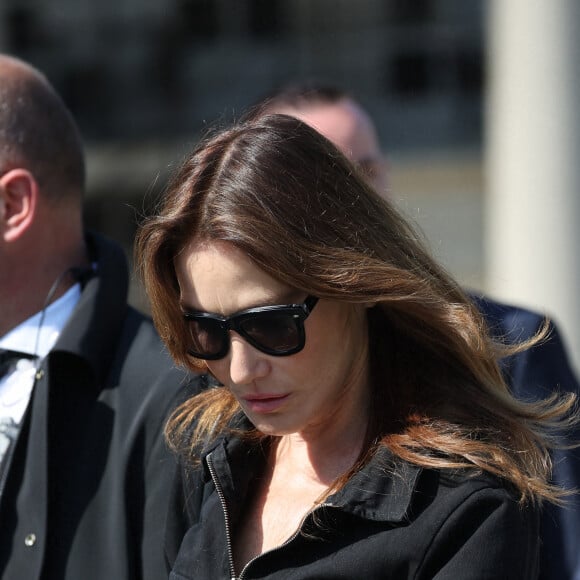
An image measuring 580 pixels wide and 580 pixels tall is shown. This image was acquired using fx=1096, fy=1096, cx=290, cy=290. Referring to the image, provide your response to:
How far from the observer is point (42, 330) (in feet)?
8.52

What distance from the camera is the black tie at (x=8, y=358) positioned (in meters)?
2.57

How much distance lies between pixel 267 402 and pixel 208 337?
15 cm

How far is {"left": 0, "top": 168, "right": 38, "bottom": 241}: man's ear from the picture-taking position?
2.62 m

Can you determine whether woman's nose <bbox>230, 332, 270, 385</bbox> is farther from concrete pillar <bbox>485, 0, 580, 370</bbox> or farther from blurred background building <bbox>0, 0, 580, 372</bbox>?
blurred background building <bbox>0, 0, 580, 372</bbox>

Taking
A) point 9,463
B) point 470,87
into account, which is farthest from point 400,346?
point 470,87

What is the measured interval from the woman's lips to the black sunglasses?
91 mm

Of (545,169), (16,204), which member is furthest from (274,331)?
(545,169)

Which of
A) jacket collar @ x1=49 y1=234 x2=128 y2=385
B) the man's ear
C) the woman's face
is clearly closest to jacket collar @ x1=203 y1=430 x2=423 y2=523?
the woman's face

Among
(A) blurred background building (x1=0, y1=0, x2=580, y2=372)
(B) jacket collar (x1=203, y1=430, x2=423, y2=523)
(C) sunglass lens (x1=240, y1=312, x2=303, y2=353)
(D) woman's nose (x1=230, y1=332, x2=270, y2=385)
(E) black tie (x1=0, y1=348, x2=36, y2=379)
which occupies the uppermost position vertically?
(C) sunglass lens (x1=240, y1=312, x2=303, y2=353)

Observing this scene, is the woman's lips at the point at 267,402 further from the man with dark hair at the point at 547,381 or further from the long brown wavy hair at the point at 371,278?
the man with dark hair at the point at 547,381

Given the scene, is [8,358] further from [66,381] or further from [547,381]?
[547,381]

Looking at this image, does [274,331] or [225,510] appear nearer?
[274,331]

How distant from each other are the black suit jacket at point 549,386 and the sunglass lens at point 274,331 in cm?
59

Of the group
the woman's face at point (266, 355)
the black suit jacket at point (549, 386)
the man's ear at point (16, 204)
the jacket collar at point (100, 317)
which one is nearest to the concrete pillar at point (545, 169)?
the black suit jacket at point (549, 386)
